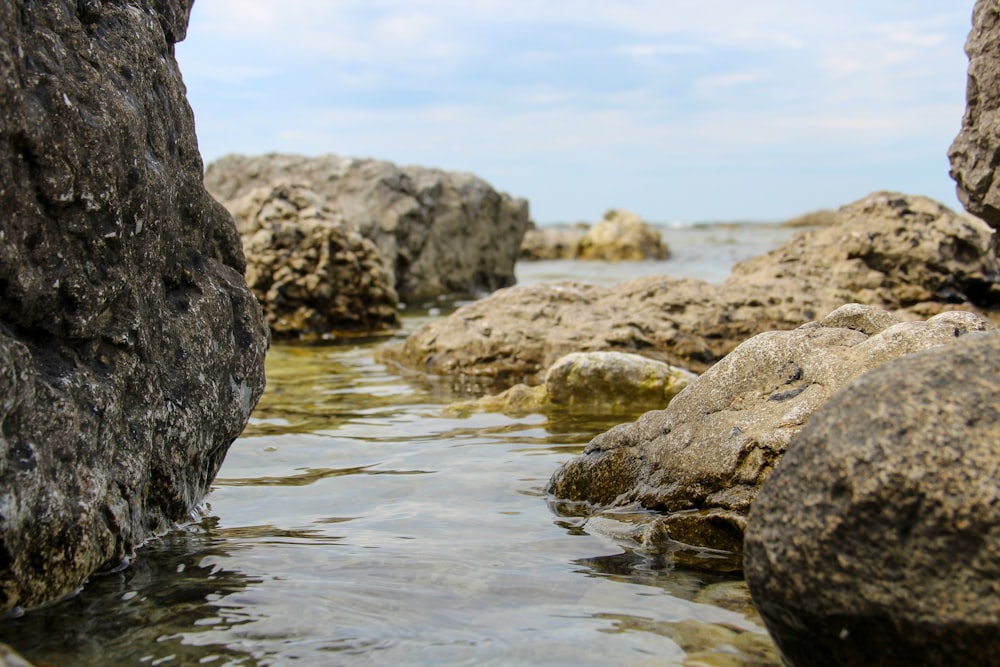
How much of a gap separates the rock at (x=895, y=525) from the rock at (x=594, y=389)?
4.81 metres

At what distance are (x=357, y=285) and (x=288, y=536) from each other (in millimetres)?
9195

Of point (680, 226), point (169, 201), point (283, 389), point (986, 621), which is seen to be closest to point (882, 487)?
point (986, 621)

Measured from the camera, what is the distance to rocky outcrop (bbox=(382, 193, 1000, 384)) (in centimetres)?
948

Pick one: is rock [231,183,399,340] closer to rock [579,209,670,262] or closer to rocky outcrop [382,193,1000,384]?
rocky outcrop [382,193,1000,384]

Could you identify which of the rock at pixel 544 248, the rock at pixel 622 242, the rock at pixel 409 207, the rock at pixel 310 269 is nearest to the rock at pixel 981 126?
the rock at pixel 310 269

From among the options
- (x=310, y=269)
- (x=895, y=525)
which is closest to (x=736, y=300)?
(x=310, y=269)

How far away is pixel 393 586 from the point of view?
3.85 m

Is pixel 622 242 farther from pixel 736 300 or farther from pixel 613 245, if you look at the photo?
pixel 736 300

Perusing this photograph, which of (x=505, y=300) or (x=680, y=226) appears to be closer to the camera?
(x=505, y=300)

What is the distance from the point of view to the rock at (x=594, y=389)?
7754 millimetres

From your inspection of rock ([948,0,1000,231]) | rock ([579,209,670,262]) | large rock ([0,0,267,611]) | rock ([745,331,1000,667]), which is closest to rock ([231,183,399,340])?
large rock ([0,0,267,611])

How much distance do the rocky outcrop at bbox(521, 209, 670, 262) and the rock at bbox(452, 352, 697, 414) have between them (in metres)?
25.9

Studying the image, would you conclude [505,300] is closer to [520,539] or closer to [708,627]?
[520,539]

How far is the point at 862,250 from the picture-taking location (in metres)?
11.2
